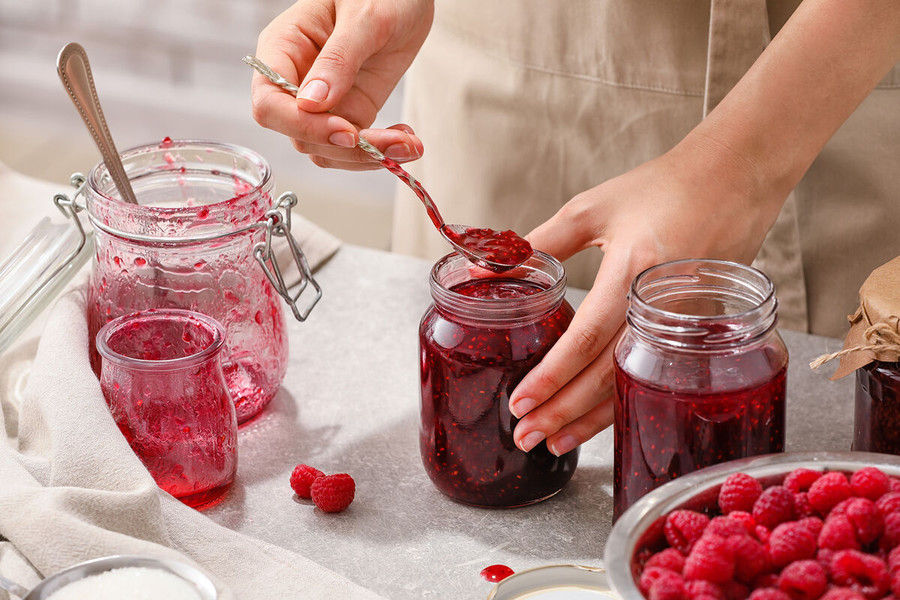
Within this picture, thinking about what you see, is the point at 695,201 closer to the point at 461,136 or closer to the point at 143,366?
the point at 143,366

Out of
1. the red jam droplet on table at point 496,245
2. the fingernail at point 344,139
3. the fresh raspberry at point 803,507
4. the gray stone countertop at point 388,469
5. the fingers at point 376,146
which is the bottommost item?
the gray stone countertop at point 388,469

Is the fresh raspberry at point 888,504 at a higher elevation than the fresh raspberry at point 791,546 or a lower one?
higher

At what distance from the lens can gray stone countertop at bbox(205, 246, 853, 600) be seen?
0.91 meters

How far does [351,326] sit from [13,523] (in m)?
0.55

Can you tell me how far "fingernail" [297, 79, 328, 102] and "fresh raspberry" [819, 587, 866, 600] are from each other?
65cm

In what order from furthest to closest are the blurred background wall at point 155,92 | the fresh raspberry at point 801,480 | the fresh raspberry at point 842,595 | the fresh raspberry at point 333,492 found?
the blurred background wall at point 155,92 → the fresh raspberry at point 333,492 → the fresh raspberry at point 801,480 → the fresh raspberry at point 842,595

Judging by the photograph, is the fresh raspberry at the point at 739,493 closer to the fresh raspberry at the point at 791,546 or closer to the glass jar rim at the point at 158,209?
the fresh raspberry at the point at 791,546

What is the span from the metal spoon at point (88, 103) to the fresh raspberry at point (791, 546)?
2.28 feet

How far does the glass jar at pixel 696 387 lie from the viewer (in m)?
0.80

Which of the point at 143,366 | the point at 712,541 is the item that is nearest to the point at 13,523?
the point at 143,366

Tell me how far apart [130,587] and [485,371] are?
0.33 m

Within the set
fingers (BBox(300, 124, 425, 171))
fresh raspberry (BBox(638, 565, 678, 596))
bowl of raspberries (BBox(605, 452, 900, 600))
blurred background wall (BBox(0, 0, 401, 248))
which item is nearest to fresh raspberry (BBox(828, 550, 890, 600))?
bowl of raspberries (BBox(605, 452, 900, 600))

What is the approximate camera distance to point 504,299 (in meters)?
0.90

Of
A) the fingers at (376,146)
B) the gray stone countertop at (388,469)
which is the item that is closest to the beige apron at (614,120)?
the gray stone countertop at (388,469)
